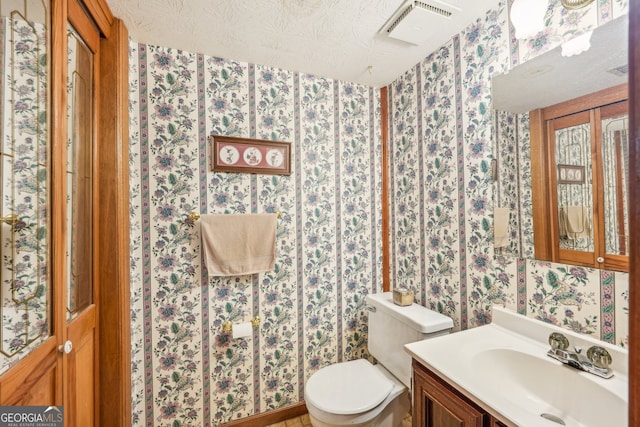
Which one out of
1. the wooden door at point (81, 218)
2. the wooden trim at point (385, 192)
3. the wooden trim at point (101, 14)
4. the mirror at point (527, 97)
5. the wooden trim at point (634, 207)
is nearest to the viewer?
the wooden trim at point (634, 207)

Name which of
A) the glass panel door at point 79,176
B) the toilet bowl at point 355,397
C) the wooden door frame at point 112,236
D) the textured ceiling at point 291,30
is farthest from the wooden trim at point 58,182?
the toilet bowl at point 355,397

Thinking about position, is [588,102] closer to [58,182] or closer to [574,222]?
[574,222]

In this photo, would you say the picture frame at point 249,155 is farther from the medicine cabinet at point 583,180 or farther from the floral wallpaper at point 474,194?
the medicine cabinet at point 583,180

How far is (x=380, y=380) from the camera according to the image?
1.58 m

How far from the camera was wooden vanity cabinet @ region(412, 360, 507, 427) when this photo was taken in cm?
86

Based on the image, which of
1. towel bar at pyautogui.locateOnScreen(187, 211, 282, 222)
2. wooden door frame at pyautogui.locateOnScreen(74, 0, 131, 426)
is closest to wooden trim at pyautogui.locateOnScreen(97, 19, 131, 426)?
wooden door frame at pyautogui.locateOnScreen(74, 0, 131, 426)

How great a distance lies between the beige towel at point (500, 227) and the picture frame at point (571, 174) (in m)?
0.25

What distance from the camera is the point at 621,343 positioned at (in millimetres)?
953

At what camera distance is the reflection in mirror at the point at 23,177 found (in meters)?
0.72

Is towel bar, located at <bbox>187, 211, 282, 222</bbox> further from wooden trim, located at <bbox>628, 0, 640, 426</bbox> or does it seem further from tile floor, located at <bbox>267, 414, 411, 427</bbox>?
wooden trim, located at <bbox>628, 0, 640, 426</bbox>

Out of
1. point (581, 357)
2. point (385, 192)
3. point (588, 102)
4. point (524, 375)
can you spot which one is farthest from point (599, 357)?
point (385, 192)

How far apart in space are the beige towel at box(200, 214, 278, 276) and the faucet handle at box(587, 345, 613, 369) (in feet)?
4.69

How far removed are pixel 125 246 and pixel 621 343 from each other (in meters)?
2.02

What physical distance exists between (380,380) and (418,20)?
1.86 m
